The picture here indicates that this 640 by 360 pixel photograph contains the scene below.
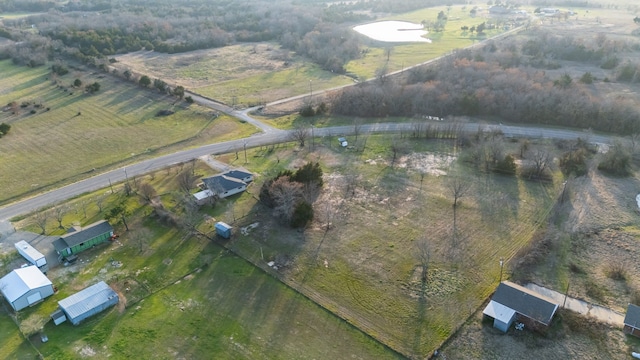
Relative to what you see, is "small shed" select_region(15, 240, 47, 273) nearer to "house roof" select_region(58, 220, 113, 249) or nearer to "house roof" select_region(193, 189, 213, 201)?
"house roof" select_region(58, 220, 113, 249)

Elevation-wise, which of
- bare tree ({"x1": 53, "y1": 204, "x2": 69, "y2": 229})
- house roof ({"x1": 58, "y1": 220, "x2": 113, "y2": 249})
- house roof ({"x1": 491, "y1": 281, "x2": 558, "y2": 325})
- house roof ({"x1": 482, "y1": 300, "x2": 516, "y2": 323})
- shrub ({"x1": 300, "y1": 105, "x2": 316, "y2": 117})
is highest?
house roof ({"x1": 491, "y1": 281, "x2": 558, "y2": 325})

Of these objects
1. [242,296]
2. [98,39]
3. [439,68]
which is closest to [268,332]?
[242,296]

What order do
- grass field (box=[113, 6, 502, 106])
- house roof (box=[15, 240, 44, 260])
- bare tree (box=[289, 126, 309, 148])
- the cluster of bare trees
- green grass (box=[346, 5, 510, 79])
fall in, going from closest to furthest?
house roof (box=[15, 240, 44, 260])
bare tree (box=[289, 126, 309, 148])
grass field (box=[113, 6, 502, 106])
green grass (box=[346, 5, 510, 79])
the cluster of bare trees

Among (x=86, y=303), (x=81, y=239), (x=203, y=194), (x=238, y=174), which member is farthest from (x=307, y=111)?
(x=86, y=303)

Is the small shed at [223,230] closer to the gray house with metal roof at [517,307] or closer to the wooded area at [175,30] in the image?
the gray house with metal roof at [517,307]

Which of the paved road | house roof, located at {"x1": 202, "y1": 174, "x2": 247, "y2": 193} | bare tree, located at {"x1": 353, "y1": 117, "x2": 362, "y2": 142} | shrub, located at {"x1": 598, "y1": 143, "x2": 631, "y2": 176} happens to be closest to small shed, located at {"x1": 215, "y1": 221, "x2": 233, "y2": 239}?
house roof, located at {"x1": 202, "y1": 174, "x2": 247, "y2": 193}
